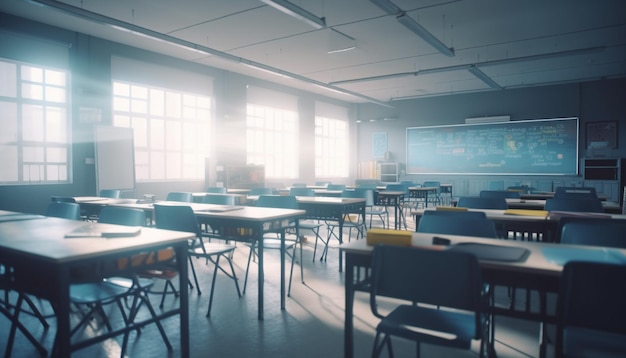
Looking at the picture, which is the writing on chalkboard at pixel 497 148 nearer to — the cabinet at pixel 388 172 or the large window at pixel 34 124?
the cabinet at pixel 388 172

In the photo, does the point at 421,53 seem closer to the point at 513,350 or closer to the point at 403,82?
the point at 403,82

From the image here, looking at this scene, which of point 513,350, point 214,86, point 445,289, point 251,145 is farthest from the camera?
point 251,145

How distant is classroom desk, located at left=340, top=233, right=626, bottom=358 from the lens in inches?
61.3

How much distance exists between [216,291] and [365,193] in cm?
308

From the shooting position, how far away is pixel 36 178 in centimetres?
640

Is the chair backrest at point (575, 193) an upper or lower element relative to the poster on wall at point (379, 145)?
lower

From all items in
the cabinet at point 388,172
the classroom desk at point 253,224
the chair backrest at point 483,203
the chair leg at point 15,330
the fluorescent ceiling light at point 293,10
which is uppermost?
the fluorescent ceiling light at point 293,10

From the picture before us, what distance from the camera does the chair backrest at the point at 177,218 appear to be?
3.15 m

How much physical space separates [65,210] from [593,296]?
11.8 feet

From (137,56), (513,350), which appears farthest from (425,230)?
(137,56)

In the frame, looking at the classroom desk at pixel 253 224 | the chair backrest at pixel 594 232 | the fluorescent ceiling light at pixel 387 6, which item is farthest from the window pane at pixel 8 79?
the chair backrest at pixel 594 232

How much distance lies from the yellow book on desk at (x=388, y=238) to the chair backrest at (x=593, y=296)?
2.09ft

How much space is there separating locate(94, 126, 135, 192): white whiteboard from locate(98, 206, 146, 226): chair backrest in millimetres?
4520

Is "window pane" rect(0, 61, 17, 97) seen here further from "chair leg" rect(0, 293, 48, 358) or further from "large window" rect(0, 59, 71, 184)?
"chair leg" rect(0, 293, 48, 358)
